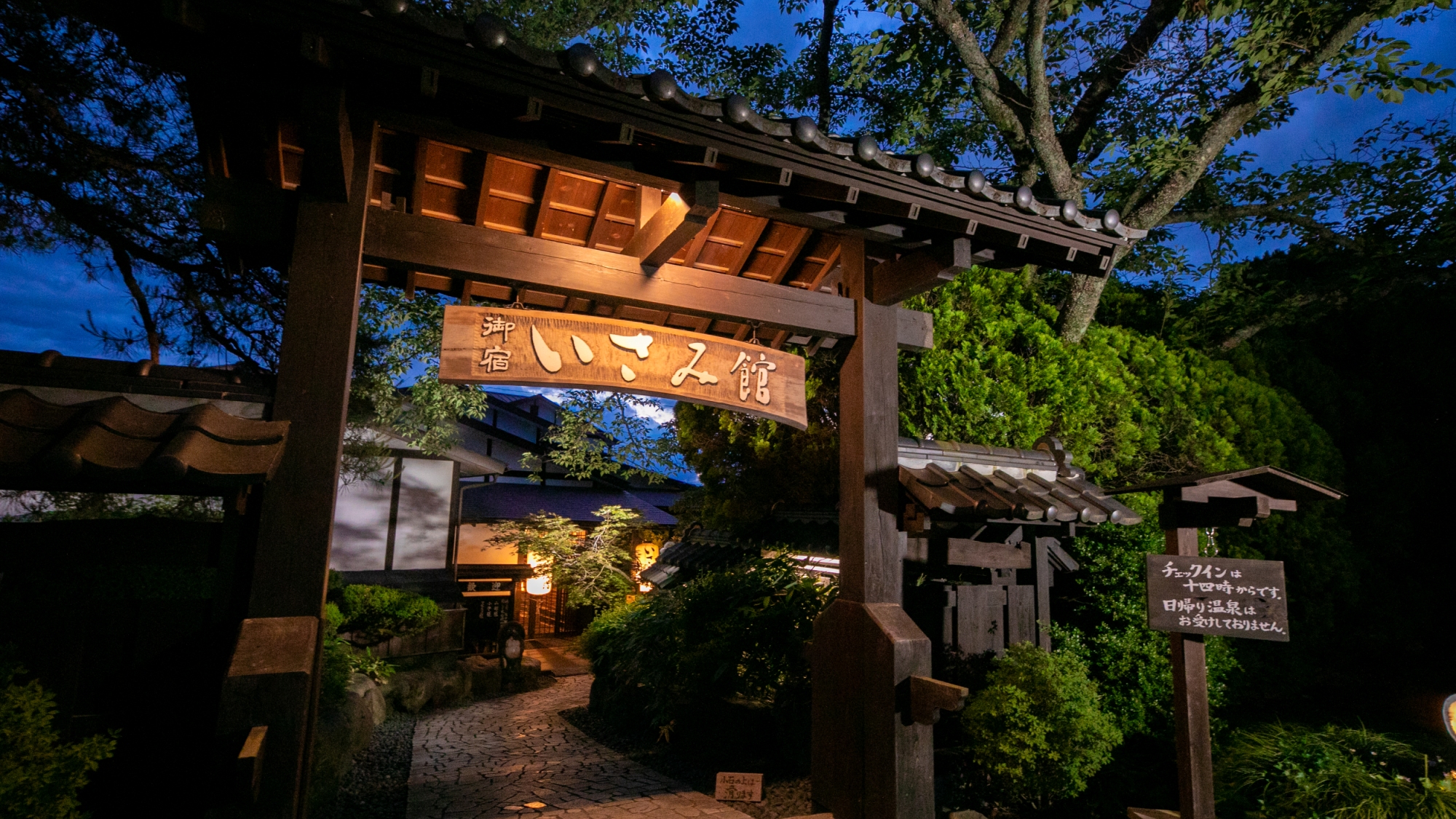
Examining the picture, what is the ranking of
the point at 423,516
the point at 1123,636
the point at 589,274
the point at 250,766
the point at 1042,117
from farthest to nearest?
the point at 423,516 → the point at 1042,117 → the point at 1123,636 → the point at 589,274 → the point at 250,766

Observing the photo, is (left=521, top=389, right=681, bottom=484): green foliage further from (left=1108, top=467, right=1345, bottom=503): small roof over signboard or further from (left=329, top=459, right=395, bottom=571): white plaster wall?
(left=1108, top=467, right=1345, bottom=503): small roof over signboard

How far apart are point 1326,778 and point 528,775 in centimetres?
807

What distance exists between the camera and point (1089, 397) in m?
9.52

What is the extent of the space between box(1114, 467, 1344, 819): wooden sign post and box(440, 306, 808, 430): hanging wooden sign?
2904mm

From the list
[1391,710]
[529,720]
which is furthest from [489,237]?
[1391,710]

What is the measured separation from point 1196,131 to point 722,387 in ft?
33.8

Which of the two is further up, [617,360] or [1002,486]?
[617,360]

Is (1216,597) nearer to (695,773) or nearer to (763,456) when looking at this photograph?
(695,773)

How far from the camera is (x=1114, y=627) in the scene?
7.66 meters

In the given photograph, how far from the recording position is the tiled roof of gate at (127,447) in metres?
2.62

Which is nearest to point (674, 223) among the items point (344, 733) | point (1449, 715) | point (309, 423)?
point (309, 423)

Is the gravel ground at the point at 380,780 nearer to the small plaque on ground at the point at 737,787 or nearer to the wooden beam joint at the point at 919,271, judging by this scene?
the small plaque on ground at the point at 737,787

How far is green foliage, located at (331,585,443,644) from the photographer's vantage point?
12039 millimetres

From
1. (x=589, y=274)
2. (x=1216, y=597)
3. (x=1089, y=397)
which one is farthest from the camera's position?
(x=1089, y=397)
